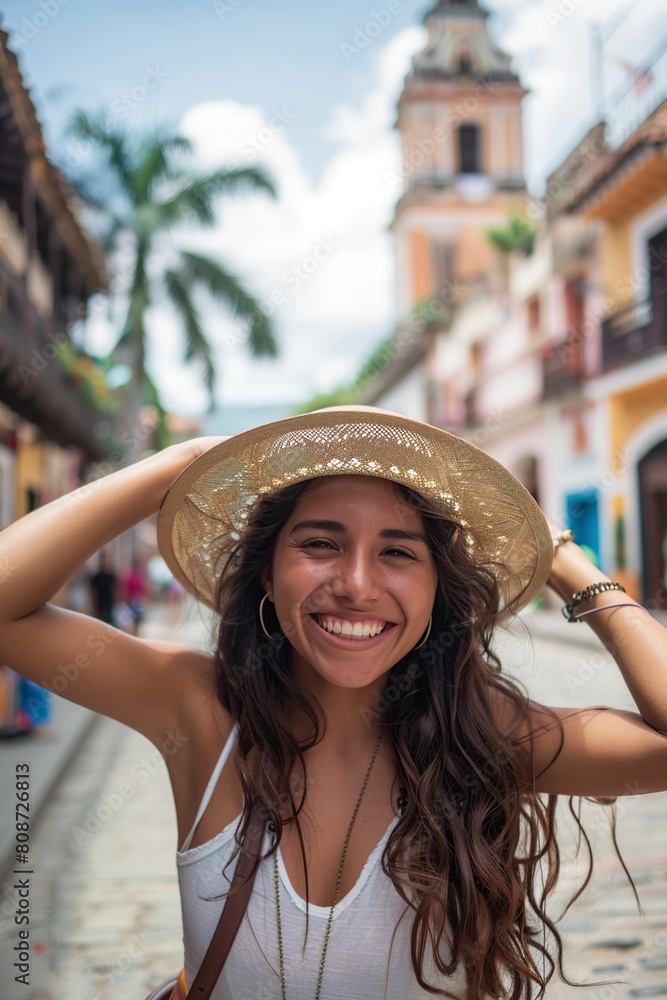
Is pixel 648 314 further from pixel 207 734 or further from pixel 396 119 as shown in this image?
pixel 396 119

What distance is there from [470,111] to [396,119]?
315 cm

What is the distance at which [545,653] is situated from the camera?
12.5 metres

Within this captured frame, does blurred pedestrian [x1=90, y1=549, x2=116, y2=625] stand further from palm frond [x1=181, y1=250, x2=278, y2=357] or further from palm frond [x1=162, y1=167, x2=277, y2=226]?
palm frond [x1=162, y1=167, x2=277, y2=226]

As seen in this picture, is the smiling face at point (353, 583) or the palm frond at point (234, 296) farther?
the palm frond at point (234, 296)

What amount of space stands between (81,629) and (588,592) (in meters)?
1.03

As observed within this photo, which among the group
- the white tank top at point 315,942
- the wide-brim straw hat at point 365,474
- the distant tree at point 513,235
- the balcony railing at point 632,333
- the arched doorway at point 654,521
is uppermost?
the distant tree at point 513,235

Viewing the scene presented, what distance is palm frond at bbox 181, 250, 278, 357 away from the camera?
1761cm

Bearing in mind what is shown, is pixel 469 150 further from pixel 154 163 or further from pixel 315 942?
pixel 315 942

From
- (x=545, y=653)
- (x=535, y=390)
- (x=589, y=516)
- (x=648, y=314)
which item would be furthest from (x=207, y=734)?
(x=535, y=390)

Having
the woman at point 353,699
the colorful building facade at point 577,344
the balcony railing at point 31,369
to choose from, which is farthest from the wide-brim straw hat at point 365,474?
the colorful building facade at point 577,344

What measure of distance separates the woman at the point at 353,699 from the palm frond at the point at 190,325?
16.5 m

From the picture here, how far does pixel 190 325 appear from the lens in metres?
18.1

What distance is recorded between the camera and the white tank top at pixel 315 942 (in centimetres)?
158

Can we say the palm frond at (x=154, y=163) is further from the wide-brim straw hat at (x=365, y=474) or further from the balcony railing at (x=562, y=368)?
the wide-brim straw hat at (x=365, y=474)
